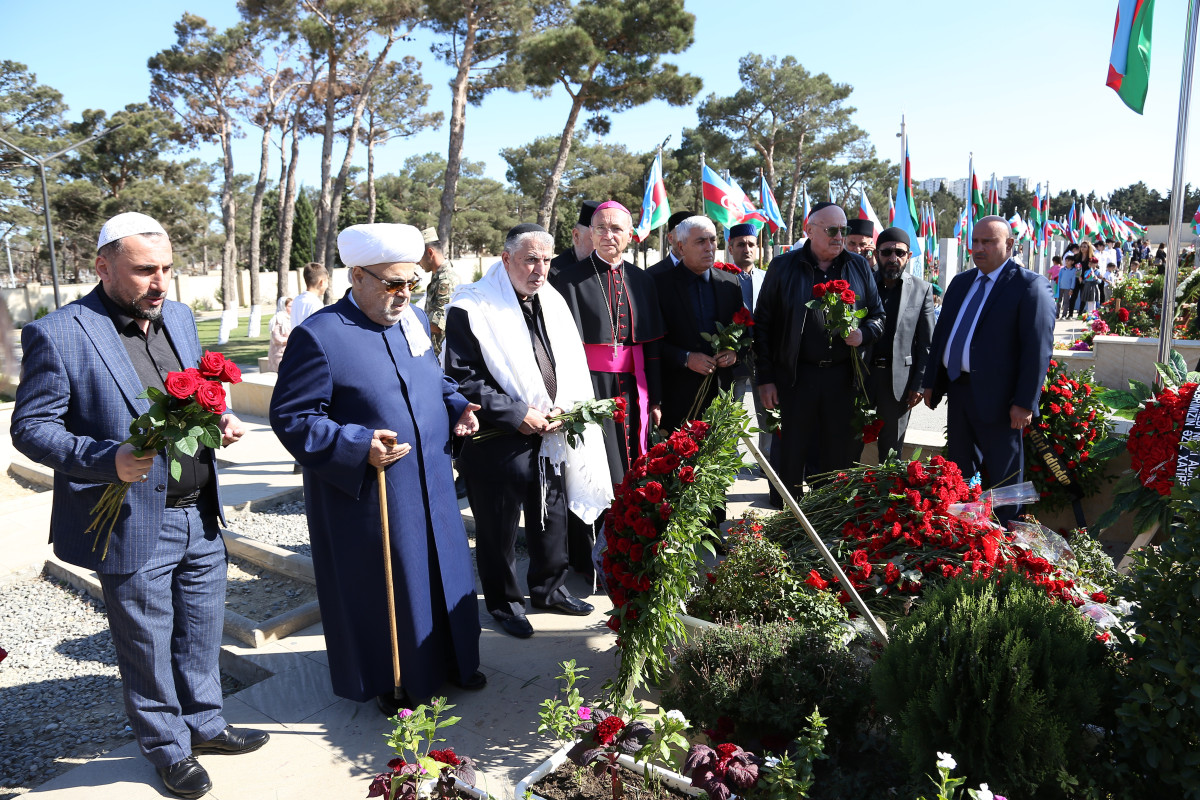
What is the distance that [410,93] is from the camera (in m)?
37.6

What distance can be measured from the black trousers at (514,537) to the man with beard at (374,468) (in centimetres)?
67

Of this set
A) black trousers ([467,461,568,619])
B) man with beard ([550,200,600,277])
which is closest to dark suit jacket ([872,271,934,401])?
man with beard ([550,200,600,277])

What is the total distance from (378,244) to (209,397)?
0.94 meters

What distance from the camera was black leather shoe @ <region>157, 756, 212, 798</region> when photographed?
9.62ft

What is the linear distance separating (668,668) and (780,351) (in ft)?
8.93

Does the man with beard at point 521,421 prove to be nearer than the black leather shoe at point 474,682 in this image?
No

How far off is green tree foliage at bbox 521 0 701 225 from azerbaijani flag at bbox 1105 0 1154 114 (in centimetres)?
1685

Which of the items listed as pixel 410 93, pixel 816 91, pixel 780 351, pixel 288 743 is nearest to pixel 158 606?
pixel 288 743

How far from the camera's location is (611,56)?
22984 mm

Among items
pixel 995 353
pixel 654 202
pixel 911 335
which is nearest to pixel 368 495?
pixel 995 353

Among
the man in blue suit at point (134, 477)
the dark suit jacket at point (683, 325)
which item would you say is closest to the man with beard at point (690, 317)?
the dark suit jacket at point (683, 325)

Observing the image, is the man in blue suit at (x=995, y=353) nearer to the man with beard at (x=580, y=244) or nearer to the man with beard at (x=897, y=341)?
the man with beard at (x=897, y=341)

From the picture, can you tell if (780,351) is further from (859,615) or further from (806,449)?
(859,615)

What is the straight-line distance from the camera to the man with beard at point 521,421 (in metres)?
4.14
